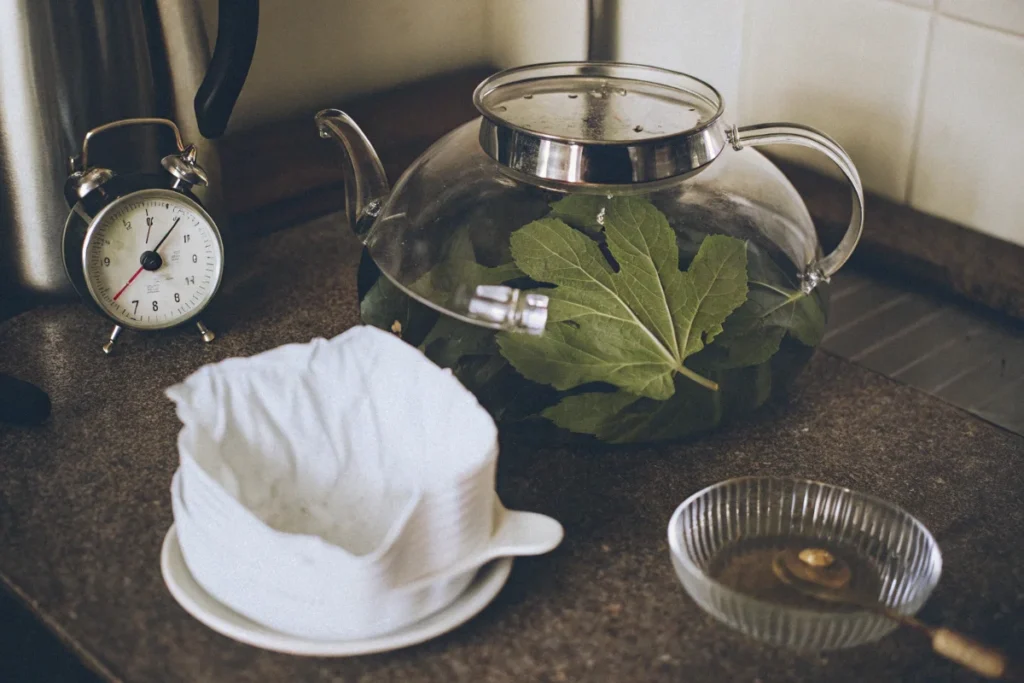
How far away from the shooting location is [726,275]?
2.24ft

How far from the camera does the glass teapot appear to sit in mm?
670

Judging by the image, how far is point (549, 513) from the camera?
0.69 meters

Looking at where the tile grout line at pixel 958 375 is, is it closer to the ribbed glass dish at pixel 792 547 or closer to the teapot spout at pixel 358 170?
the ribbed glass dish at pixel 792 547

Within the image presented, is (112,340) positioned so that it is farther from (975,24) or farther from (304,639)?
(975,24)

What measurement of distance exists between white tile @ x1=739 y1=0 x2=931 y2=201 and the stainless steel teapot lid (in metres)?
0.29

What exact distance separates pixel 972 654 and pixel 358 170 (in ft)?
1.70

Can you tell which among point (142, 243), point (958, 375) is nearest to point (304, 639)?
point (142, 243)

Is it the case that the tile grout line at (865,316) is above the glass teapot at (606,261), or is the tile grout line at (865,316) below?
below

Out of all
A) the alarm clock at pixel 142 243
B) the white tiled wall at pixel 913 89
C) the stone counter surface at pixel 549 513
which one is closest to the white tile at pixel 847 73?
the white tiled wall at pixel 913 89

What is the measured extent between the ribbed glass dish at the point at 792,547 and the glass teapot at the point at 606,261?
0.08 meters

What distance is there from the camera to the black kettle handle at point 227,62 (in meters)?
0.82

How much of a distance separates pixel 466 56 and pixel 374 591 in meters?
0.89

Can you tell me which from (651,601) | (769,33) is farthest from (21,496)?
(769,33)

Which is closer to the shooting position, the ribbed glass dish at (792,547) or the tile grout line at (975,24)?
the ribbed glass dish at (792,547)
